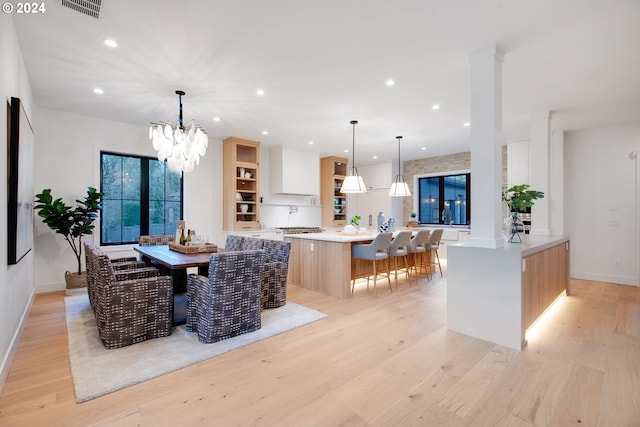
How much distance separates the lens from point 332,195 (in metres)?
8.15

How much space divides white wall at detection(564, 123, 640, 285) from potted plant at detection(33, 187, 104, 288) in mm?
8112

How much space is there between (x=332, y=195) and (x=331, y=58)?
5.17m

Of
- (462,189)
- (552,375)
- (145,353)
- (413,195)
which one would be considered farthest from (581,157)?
(145,353)

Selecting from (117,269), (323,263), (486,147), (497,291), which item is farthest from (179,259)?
(486,147)

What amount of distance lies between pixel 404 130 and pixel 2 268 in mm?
5565

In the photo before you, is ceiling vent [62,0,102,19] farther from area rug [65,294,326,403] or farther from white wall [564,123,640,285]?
white wall [564,123,640,285]

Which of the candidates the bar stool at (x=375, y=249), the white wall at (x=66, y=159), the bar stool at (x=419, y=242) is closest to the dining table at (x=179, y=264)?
the white wall at (x=66, y=159)

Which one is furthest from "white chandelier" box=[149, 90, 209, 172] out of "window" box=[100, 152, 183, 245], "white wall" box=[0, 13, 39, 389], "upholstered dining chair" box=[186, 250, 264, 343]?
"window" box=[100, 152, 183, 245]

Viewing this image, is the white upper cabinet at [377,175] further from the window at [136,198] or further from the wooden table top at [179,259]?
the wooden table top at [179,259]

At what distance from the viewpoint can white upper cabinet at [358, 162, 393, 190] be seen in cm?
859

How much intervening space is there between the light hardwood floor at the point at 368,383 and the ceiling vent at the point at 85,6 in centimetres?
273

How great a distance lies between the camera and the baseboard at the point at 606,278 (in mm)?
5129

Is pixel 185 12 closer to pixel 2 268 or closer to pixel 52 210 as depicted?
pixel 2 268

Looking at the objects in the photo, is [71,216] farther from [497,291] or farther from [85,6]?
[497,291]
